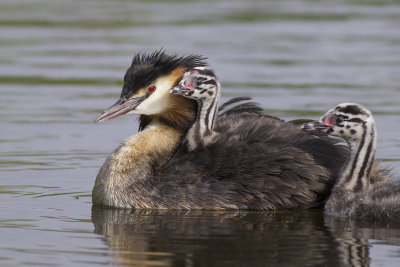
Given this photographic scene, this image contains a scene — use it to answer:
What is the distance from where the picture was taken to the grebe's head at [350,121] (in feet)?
31.2

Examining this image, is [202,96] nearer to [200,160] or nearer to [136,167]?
[200,160]

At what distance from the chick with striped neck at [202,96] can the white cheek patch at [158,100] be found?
0.23 meters

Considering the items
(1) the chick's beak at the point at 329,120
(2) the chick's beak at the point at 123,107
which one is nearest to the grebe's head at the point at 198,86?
(2) the chick's beak at the point at 123,107

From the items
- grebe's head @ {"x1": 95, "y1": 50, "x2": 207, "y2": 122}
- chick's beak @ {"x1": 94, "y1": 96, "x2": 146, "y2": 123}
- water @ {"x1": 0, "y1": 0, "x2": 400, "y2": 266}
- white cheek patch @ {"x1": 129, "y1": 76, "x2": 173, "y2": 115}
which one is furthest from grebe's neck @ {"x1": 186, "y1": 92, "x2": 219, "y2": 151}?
water @ {"x1": 0, "y1": 0, "x2": 400, "y2": 266}

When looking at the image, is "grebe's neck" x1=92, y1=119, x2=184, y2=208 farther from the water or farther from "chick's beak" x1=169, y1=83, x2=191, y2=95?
"chick's beak" x1=169, y1=83, x2=191, y2=95

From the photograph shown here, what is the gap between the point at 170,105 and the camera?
10336mm

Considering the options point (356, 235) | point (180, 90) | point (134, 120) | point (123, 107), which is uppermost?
point (180, 90)

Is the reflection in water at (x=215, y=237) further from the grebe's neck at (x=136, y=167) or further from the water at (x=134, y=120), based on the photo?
the grebe's neck at (x=136, y=167)

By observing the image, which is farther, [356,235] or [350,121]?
[350,121]

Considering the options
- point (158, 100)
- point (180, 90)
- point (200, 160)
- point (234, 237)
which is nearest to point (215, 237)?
point (234, 237)

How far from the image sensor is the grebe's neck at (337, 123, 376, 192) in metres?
9.50

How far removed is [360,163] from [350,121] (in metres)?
0.39

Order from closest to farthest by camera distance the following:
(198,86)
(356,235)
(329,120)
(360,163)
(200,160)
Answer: (356,235) → (360,163) → (329,120) → (200,160) → (198,86)

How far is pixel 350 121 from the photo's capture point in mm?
9531
